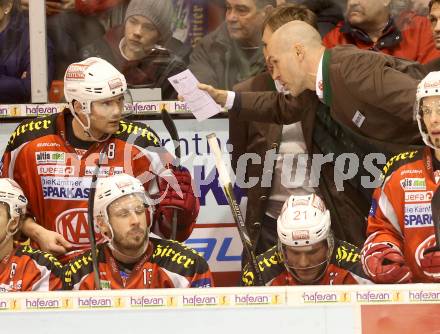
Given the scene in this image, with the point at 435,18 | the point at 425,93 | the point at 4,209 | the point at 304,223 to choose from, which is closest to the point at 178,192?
the point at 304,223

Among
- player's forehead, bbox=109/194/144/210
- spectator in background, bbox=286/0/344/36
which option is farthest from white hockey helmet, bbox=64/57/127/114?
spectator in background, bbox=286/0/344/36

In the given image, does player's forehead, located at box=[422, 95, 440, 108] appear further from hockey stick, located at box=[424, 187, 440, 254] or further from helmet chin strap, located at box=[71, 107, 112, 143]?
helmet chin strap, located at box=[71, 107, 112, 143]

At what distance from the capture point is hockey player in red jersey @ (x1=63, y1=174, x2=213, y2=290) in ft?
17.2

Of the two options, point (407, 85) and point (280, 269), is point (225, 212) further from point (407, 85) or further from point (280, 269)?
point (407, 85)

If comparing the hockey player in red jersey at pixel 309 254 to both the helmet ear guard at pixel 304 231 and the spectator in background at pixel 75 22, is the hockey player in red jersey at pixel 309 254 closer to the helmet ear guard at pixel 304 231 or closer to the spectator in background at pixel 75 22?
the helmet ear guard at pixel 304 231

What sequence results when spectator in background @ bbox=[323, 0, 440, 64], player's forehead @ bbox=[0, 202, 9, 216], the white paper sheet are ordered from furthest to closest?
spectator in background @ bbox=[323, 0, 440, 64], the white paper sheet, player's forehead @ bbox=[0, 202, 9, 216]

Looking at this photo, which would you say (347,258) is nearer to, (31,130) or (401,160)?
(401,160)

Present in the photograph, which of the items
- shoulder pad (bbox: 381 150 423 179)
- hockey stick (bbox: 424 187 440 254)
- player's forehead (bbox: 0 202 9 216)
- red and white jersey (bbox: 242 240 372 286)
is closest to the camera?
hockey stick (bbox: 424 187 440 254)

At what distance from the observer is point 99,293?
13.0ft

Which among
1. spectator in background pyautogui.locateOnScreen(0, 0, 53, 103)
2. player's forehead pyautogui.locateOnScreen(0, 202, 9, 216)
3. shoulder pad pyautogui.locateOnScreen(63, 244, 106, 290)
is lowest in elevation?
shoulder pad pyautogui.locateOnScreen(63, 244, 106, 290)

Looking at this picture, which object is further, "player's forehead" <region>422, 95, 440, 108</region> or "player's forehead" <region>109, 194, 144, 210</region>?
"player's forehead" <region>109, 194, 144, 210</region>

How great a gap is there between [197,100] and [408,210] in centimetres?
120

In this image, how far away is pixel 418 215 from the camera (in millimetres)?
4973

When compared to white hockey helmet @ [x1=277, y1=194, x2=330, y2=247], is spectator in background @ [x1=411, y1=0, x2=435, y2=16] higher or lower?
higher
